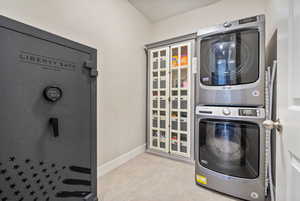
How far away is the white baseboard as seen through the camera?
63.3 inches

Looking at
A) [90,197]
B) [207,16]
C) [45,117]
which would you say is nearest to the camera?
[45,117]

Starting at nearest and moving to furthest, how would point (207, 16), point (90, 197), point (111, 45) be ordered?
point (90, 197) < point (111, 45) < point (207, 16)

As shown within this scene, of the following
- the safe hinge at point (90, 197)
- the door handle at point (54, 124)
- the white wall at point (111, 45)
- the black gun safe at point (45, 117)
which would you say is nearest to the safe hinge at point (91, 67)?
the black gun safe at point (45, 117)

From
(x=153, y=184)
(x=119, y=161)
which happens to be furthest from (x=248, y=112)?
(x=119, y=161)

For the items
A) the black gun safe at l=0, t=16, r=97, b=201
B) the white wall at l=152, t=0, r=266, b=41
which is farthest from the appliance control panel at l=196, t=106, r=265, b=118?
the white wall at l=152, t=0, r=266, b=41

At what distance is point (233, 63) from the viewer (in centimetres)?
128

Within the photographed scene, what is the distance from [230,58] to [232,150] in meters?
0.92

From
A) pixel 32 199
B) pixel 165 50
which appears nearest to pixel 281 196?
pixel 32 199

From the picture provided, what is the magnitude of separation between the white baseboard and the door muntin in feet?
4.94

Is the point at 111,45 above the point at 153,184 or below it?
above

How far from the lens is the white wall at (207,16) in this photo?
183 centimetres

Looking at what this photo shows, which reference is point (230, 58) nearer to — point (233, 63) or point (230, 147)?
point (233, 63)

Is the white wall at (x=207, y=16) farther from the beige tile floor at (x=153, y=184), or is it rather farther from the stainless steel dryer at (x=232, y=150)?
the beige tile floor at (x=153, y=184)

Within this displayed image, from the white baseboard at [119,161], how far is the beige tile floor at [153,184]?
2.4 inches
